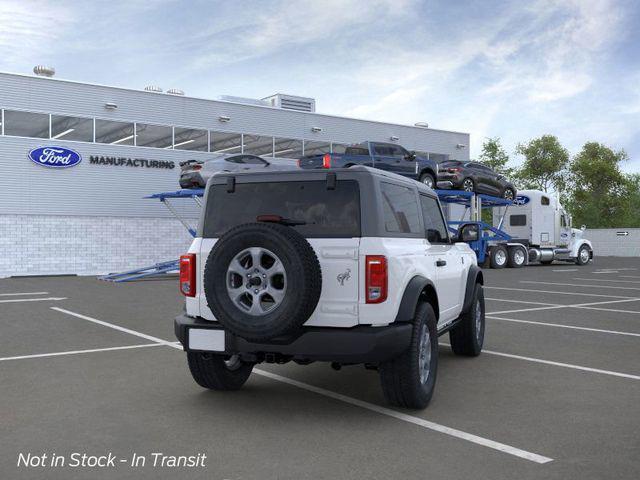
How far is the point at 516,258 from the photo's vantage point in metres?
29.2

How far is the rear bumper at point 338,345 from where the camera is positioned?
473 cm

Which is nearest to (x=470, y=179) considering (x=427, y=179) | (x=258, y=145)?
(x=427, y=179)

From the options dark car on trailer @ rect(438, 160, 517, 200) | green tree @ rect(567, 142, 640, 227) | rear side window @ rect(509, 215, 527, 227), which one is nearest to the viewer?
dark car on trailer @ rect(438, 160, 517, 200)

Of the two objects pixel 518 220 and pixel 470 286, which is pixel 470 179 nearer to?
pixel 518 220

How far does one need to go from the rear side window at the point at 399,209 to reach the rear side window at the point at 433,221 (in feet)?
0.77

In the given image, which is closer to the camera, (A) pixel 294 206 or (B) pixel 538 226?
(A) pixel 294 206

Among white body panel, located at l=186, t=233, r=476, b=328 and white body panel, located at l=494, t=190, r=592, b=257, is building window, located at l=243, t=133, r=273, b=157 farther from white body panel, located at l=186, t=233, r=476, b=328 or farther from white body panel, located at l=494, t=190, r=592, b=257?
white body panel, located at l=186, t=233, r=476, b=328

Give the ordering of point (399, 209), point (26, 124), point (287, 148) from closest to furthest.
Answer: point (399, 209), point (26, 124), point (287, 148)

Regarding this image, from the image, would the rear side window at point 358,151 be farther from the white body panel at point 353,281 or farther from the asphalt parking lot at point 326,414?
the white body panel at point 353,281

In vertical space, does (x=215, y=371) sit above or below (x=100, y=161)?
below

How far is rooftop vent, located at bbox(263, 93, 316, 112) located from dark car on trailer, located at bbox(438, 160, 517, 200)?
30.3 feet

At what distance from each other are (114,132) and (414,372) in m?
24.2

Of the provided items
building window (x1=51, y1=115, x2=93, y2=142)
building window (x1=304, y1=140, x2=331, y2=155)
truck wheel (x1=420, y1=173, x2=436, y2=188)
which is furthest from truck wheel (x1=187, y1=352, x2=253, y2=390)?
building window (x1=304, y1=140, x2=331, y2=155)

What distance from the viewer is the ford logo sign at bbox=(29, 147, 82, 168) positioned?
82.0ft
